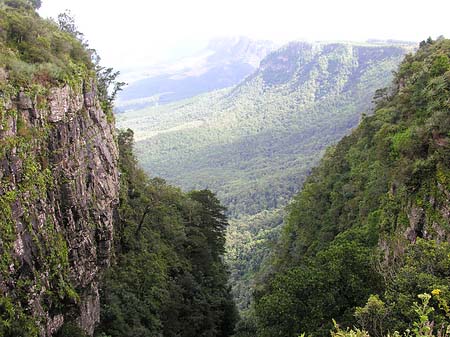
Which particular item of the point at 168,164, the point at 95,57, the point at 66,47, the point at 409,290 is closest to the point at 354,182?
the point at 409,290

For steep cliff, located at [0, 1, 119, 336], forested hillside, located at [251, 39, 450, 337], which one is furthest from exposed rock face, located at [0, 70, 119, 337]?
forested hillside, located at [251, 39, 450, 337]

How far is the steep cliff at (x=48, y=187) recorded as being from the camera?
18531 mm

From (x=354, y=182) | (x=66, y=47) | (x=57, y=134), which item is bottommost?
(x=354, y=182)

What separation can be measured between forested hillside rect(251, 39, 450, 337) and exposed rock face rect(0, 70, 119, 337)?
376 inches

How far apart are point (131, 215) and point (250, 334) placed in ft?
49.9

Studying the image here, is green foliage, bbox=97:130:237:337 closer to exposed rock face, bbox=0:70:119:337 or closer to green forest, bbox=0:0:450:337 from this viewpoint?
green forest, bbox=0:0:450:337

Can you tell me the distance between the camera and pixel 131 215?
36.5 metres

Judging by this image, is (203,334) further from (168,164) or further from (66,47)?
(168,164)

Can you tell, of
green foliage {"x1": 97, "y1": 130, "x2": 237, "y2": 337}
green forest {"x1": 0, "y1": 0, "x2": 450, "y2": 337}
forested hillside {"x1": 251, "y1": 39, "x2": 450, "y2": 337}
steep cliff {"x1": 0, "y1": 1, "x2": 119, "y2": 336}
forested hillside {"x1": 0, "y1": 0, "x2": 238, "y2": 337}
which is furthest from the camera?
green foliage {"x1": 97, "y1": 130, "x2": 237, "y2": 337}

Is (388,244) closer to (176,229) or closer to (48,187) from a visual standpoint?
(48,187)

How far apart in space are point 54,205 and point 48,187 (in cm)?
101

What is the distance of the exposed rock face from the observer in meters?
18.7

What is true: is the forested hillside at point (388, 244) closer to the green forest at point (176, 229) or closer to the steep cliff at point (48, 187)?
the green forest at point (176, 229)

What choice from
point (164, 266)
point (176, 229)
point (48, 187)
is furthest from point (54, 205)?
point (176, 229)
